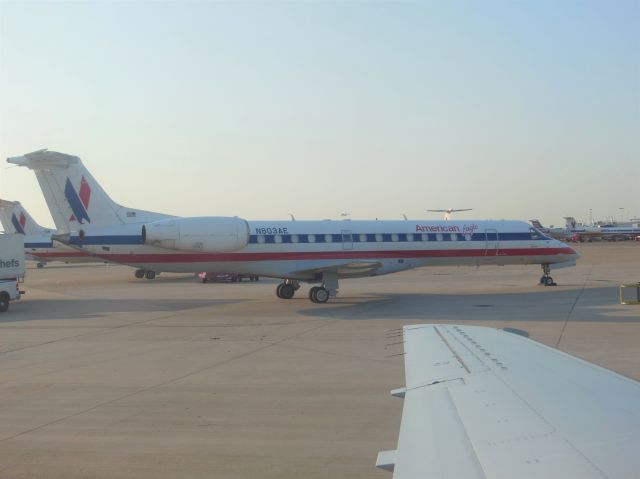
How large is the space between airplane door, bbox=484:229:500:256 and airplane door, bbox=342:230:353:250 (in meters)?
5.68

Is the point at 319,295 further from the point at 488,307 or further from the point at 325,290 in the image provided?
the point at 488,307

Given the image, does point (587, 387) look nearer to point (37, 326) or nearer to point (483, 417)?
point (483, 417)

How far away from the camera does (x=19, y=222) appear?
44594 mm

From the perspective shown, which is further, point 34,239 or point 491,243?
point 34,239

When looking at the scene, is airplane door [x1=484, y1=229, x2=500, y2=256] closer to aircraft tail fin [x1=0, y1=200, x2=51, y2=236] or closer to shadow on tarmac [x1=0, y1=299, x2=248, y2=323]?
shadow on tarmac [x1=0, y1=299, x2=248, y2=323]

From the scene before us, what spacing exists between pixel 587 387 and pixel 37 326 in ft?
54.7

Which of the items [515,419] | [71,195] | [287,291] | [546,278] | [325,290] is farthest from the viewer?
[546,278]

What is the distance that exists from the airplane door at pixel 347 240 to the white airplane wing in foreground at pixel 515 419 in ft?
59.3

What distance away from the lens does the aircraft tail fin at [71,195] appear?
2142 centimetres

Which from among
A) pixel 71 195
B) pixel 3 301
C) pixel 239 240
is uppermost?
pixel 71 195

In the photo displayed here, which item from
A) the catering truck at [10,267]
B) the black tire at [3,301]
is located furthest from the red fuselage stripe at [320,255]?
the black tire at [3,301]

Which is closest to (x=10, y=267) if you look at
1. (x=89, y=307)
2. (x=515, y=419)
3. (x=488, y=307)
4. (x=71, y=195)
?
(x=89, y=307)

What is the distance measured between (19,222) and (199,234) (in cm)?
2929

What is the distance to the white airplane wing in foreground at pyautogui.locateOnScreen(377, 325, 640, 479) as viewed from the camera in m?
2.76
